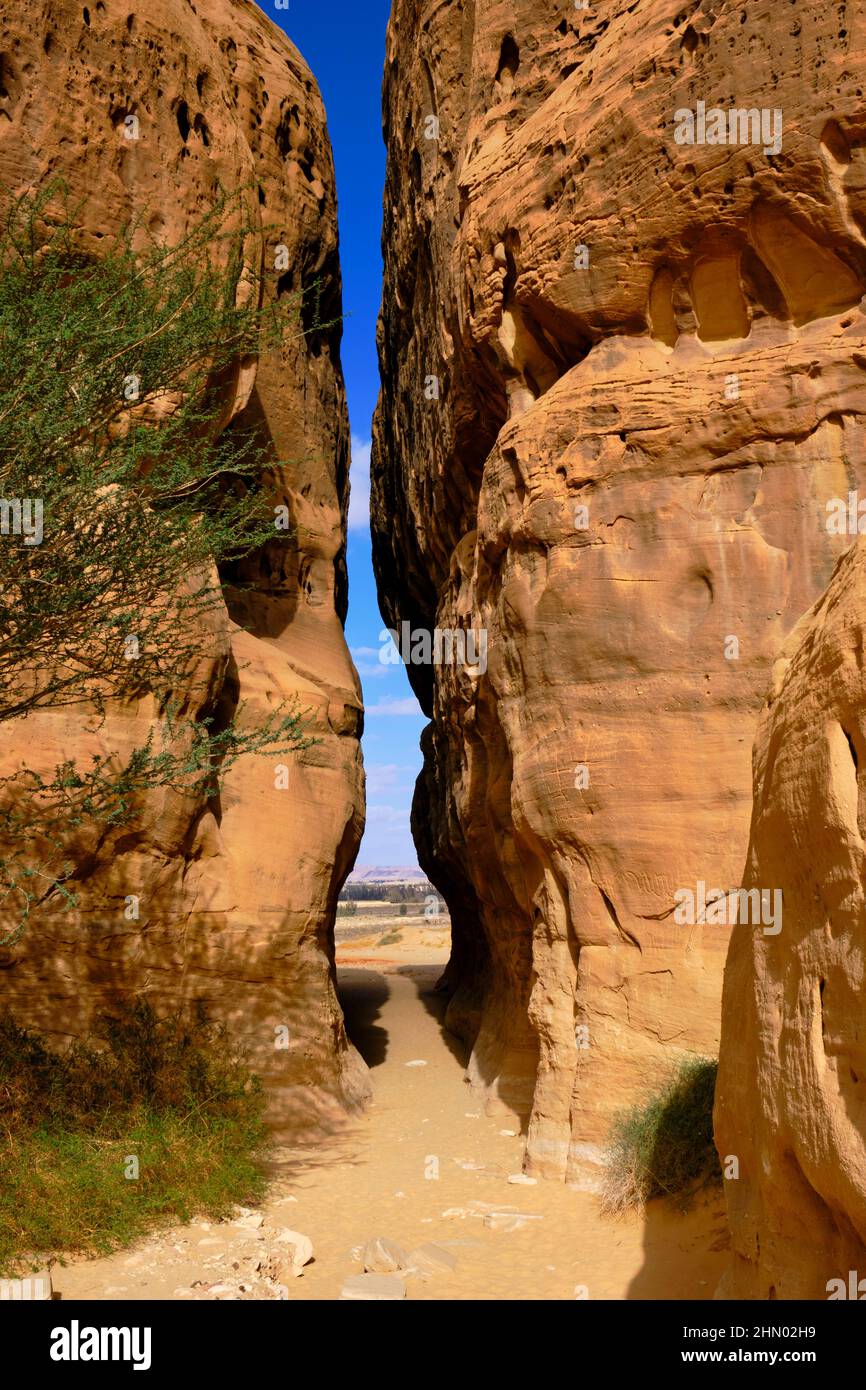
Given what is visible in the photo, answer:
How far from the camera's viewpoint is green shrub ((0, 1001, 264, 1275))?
8.56 metres

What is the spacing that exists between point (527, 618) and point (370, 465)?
17.0m

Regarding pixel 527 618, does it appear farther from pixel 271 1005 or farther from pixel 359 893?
pixel 359 893

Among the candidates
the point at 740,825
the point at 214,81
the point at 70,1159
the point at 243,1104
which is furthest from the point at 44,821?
the point at 214,81

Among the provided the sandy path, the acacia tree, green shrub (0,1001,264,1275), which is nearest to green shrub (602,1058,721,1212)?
the sandy path

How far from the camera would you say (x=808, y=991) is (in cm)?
412

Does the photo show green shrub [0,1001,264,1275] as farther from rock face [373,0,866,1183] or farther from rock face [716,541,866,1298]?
rock face [716,541,866,1298]

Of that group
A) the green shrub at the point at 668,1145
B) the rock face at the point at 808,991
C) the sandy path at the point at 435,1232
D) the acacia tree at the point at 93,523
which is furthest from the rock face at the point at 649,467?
the rock face at the point at 808,991

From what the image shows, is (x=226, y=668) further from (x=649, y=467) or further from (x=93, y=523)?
(x=649, y=467)

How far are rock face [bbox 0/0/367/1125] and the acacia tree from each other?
1.65 feet

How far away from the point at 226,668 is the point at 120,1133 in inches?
216

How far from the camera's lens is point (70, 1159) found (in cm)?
942

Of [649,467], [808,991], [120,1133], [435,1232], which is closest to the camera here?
[808,991]

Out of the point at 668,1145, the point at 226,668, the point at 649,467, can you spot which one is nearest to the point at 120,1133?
the point at 668,1145

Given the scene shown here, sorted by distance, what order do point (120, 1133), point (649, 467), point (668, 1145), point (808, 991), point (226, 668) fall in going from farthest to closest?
1. point (226, 668)
2. point (649, 467)
3. point (120, 1133)
4. point (668, 1145)
5. point (808, 991)
